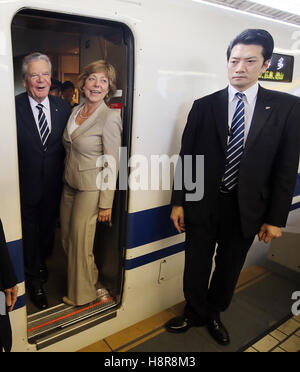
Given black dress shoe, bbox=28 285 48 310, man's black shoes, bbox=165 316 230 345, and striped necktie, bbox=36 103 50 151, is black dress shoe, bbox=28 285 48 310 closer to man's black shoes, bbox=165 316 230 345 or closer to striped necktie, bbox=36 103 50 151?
man's black shoes, bbox=165 316 230 345

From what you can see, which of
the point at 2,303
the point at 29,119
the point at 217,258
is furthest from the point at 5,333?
the point at 217,258

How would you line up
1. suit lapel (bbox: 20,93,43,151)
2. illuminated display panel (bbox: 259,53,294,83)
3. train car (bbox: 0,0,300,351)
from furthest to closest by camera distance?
illuminated display panel (bbox: 259,53,294,83)
suit lapel (bbox: 20,93,43,151)
train car (bbox: 0,0,300,351)

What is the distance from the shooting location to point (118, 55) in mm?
2076

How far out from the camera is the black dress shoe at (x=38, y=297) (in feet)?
7.38

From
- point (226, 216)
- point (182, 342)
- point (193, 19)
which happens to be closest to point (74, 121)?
point (193, 19)

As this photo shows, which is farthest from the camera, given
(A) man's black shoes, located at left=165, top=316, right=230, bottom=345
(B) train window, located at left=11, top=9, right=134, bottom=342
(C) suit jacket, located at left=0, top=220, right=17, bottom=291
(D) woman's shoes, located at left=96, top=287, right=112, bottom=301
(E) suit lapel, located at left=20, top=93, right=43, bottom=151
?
(D) woman's shoes, located at left=96, top=287, right=112, bottom=301

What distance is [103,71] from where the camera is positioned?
2014mm

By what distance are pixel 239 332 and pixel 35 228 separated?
6.04 feet

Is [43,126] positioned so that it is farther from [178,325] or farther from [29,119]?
[178,325]

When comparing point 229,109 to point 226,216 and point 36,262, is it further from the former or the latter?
point 36,262

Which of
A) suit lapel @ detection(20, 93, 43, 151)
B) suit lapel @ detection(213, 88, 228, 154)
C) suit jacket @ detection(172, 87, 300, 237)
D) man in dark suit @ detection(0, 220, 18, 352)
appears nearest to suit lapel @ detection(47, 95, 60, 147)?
suit lapel @ detection(20, 93, 43, 151)

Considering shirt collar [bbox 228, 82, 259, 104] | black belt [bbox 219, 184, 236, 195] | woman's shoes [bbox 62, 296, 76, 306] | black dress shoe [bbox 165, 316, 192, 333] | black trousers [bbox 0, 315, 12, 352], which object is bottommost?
black dress shoe [bbox 165, 316, 192, 333]

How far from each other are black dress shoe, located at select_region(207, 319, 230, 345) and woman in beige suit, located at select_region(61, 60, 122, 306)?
97 centimetres

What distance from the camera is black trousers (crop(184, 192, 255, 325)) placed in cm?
207
